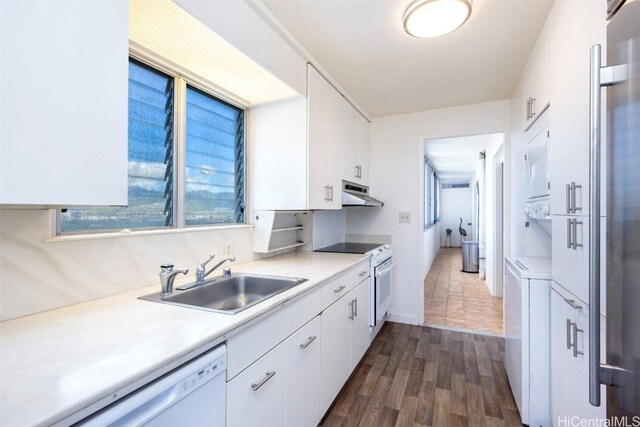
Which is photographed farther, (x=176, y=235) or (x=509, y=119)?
(x=509, y=119)

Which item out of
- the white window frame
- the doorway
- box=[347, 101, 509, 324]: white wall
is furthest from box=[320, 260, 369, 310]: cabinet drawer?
the doorway

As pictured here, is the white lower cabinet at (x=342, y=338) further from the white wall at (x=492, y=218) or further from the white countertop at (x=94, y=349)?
the white wall at (x=492, y=218)

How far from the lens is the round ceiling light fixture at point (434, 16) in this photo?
1503 mm

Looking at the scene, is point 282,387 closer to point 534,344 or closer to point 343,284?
point 343,284

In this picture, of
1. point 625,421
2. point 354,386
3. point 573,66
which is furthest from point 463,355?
point 573,66

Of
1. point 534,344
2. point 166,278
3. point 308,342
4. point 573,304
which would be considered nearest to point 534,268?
point 534,344

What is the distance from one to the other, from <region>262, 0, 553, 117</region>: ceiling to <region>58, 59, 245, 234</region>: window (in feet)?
2.47

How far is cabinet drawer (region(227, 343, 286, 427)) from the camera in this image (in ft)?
3.24

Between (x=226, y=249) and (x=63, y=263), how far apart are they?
0.87 m

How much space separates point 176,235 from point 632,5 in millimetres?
1850

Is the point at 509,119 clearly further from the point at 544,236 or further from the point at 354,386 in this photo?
the point at 354,386

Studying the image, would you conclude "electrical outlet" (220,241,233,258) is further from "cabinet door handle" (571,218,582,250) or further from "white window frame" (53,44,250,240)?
"cabinet door handle" (571,218,582,250)

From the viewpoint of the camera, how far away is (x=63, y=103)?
0.78 metres

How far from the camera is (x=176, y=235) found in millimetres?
1553
